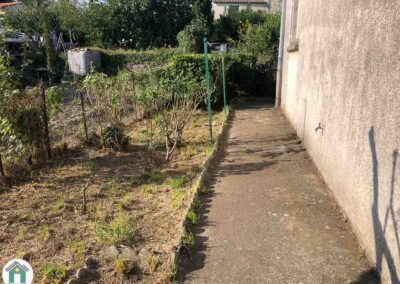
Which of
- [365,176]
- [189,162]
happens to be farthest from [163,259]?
[189,162]

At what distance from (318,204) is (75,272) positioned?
320 cm

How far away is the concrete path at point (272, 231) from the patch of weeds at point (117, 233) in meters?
0.72

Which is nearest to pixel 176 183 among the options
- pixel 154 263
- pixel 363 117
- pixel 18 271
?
pixel 154 263

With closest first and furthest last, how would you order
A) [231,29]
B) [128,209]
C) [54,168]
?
1. [128,209]
2. [54,168]
3. [231,29]

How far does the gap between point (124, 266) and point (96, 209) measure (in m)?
1.60

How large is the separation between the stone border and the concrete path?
125 mm

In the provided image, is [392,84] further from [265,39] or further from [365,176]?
[265,39]

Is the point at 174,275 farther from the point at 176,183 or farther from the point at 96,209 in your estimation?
the point at 176,183

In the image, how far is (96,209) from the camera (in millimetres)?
5004

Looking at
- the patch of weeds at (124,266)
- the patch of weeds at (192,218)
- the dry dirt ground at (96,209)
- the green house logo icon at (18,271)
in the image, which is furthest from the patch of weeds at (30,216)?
the green house logo icon at (18,271)

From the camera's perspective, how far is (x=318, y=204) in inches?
199

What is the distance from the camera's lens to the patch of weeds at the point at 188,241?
13.1 feet

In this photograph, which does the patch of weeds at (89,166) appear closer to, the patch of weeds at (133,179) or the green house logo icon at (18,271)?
the patch of weeds at (133,179)

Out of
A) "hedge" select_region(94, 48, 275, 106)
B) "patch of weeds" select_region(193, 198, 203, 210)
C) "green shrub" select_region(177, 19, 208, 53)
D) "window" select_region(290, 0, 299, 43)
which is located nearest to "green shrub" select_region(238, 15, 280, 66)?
"hedge" select_region(94, 48, 275, 106)
